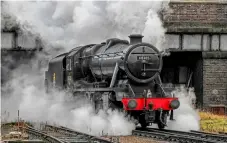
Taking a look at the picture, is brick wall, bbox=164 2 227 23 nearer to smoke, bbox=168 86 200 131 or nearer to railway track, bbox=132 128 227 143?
smoke, bbox=168 86 200 131

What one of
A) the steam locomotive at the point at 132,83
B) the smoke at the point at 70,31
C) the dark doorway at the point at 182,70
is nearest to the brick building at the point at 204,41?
the dark doorway at the point at 182,70

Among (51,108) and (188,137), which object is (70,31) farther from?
(188,137)

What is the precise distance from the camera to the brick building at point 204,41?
24.8 meters

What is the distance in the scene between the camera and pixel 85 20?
2008 centimetres

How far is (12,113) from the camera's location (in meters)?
20.6

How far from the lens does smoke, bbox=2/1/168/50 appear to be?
Answer: 18531mm

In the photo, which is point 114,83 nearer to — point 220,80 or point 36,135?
point 36,135

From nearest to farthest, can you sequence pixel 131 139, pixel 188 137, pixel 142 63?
pixel 188 137, pixel 131 139, pixel 142 63

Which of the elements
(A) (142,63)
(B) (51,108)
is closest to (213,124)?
(A) (142,63)

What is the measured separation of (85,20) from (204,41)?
276 inches

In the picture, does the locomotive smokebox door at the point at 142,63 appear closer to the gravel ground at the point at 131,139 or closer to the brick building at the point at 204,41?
the gravel ground at the point at 131,139

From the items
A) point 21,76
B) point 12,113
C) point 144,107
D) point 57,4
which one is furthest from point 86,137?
point 21,76

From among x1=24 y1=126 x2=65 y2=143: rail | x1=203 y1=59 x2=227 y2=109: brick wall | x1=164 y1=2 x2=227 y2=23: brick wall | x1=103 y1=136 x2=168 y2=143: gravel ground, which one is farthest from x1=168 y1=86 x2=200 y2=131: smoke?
x1=164 y1=2 x2=227 y2=23: brick wall

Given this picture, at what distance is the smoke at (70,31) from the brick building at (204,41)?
523 centimetres
